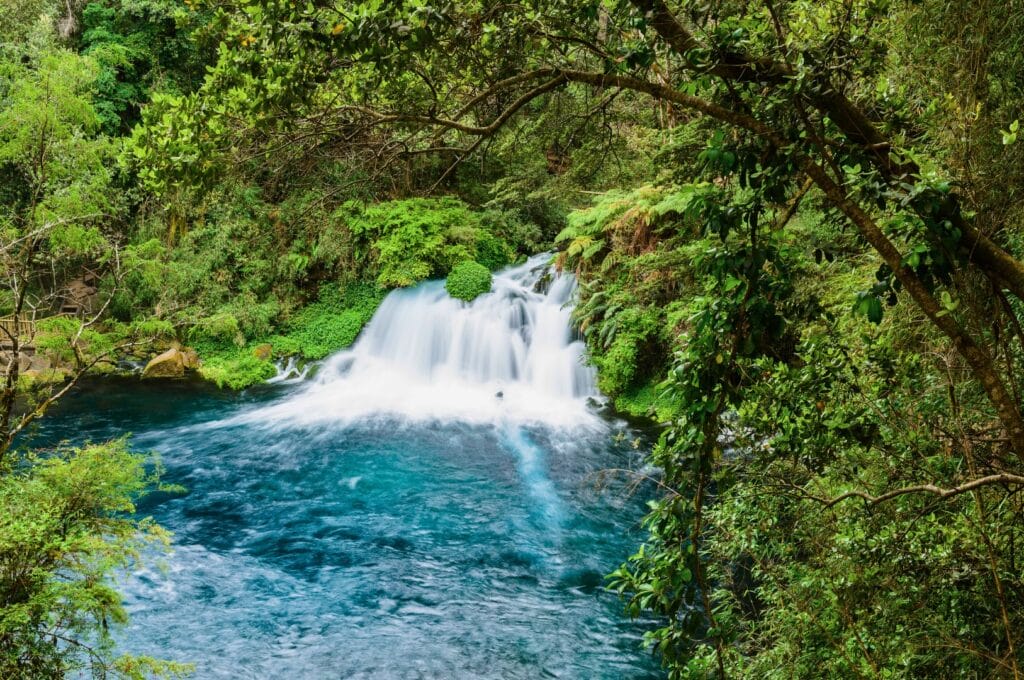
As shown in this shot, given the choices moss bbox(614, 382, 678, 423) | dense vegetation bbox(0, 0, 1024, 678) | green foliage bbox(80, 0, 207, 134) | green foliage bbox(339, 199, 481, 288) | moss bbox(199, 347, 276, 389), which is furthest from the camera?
green foliage bbox(80, 0, 207, 134)

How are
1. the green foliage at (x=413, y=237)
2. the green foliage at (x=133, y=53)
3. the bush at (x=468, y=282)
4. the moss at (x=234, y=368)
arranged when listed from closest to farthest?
the moss at (x=234, y=368) < the bush at (x=468, y=282) < the green foliage at (x=413, y=237) < the green foliage at (x=133, y=53)

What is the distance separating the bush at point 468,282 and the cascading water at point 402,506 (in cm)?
28

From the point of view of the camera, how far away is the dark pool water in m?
6.45

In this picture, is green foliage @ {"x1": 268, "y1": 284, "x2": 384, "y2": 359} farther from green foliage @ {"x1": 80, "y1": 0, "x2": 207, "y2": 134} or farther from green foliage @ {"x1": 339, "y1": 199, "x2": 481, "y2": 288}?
green foliage @ {"x1": 80, "y1": 0, "x2": 207, "y2": 134}

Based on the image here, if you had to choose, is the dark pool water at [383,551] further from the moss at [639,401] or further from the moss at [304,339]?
the moss at [304,339]

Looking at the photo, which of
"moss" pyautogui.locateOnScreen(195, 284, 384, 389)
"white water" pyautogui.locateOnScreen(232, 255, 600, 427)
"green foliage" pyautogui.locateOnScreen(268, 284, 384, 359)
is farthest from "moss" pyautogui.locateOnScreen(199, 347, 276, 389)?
"white water" pyautogui.locateOnScreen(232, 255, 600, 427)

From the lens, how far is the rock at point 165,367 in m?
15.4

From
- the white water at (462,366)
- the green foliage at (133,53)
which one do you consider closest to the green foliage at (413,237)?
the white water at (462,366)

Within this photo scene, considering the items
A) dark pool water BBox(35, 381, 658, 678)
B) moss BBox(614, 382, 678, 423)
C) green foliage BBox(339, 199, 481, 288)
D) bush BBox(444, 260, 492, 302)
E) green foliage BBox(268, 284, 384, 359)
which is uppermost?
green foliage BBox(339, 199, 481, 288)

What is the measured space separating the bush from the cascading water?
28 centimetres

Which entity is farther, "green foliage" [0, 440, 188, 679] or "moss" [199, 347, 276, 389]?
"moss" [199, 347, 276, 389]

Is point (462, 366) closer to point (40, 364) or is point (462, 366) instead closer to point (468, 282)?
point (468, 282)

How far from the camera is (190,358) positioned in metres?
16.0

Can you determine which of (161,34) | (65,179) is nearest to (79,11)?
(161,34)
